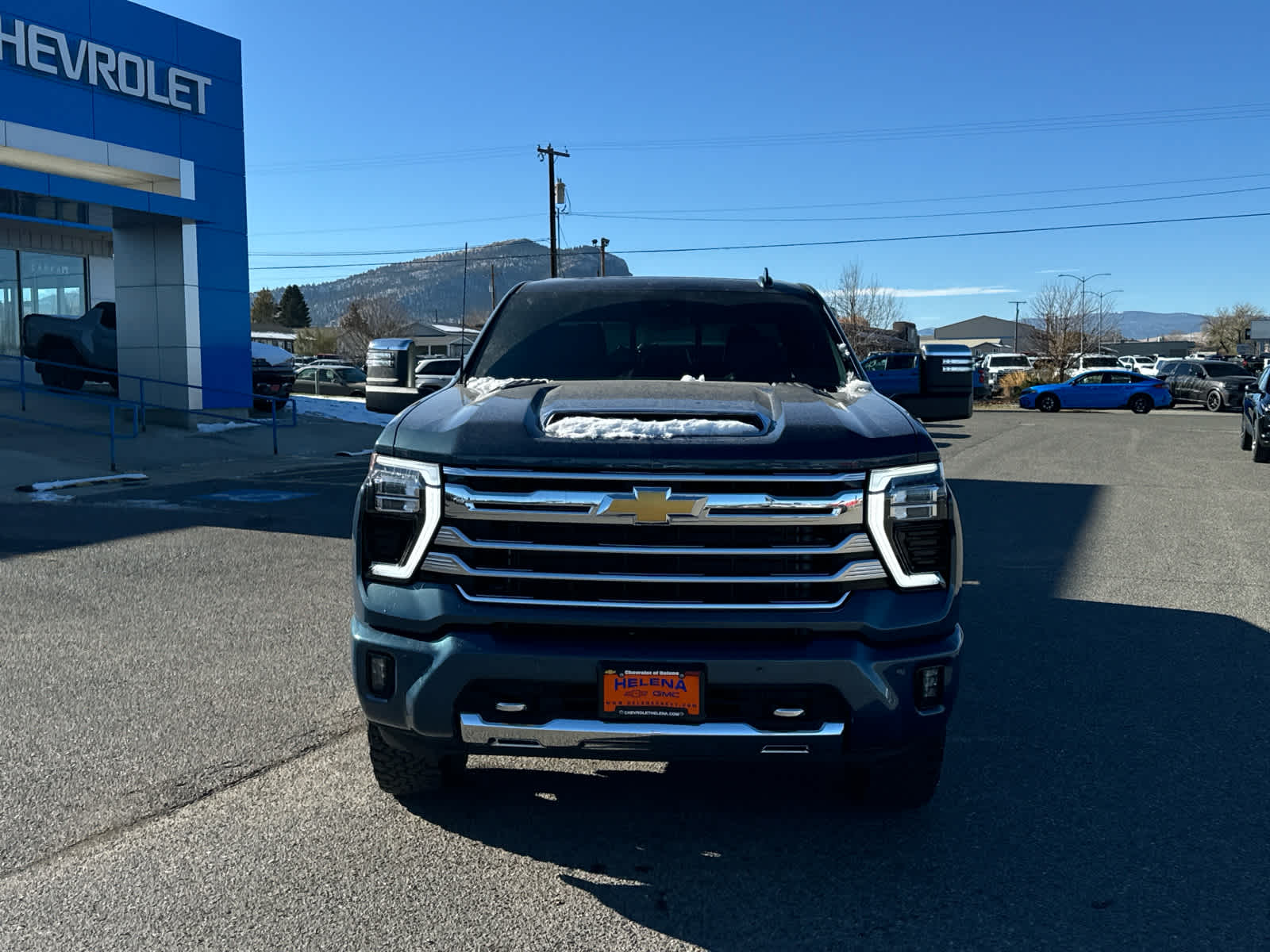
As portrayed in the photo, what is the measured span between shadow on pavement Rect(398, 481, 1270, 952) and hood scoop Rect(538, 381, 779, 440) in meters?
1.07

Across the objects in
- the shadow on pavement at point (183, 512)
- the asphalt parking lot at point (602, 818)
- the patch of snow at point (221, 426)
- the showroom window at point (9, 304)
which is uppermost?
the showroom window at point (9, 304)

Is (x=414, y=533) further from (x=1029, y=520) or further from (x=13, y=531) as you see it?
(x=1029, y=520)

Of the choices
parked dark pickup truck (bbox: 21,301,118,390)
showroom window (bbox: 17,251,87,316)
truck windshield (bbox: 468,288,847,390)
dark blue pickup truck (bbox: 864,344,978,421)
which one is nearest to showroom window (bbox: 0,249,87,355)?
showroom window (bbox: 17,251,87,316)

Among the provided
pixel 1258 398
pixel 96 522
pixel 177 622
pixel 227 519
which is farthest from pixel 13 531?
pixel 1258 398

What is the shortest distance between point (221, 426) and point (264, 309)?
11920 centimetres

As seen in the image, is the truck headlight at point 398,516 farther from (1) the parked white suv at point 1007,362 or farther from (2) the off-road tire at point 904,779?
(1) the parked white suv at point 1007,362

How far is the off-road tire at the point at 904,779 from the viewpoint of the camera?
377 cm

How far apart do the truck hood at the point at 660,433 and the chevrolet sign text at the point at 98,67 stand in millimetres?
20107

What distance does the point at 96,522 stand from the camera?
11.4m

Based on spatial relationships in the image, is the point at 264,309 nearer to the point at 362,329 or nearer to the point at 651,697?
the point at 362,329

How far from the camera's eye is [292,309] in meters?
137

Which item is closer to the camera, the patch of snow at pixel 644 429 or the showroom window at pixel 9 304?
the patch of snow at pixel 644 429

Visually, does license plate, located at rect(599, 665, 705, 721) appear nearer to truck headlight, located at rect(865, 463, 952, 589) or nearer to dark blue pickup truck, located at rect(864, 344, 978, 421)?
truck headlight, located at rect(865, 463, 952, 589)

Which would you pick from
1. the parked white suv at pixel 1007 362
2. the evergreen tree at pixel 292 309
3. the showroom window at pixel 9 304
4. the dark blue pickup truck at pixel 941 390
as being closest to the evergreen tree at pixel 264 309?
the evergreen tree at pixel 292 309
